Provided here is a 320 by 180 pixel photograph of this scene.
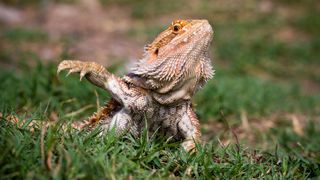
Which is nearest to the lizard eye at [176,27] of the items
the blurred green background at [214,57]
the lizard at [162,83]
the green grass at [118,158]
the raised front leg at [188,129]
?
the lizard at [162,83]

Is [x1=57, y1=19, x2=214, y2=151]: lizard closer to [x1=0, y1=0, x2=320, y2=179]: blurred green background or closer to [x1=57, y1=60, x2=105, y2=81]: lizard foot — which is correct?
[x1=57, y1=60, x2=105, y2=81]: lizard foot

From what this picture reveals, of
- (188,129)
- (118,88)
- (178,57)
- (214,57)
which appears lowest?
(214,57)

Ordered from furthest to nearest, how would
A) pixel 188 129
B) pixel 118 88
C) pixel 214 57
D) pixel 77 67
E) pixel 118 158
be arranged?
pixel 214 57 < pixel 188 129 < pixel 118 88 < pixel 77 67 < pixel 118 158

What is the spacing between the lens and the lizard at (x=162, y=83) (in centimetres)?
336

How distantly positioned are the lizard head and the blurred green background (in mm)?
608

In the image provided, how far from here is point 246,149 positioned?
3.86m

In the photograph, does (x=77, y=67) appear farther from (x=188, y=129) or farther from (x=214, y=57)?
(x=214, y=57)

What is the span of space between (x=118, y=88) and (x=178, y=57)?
478 mm

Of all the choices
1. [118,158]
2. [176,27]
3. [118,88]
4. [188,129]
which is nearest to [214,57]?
[188,129]

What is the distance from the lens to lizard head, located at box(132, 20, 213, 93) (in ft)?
11.0

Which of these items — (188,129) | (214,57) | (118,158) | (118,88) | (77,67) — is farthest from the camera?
(214,57)

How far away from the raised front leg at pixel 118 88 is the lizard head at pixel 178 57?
118 mm

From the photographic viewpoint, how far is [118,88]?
3445 millimetres

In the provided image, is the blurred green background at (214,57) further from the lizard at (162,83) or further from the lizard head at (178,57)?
the lizard head at (178,57)
